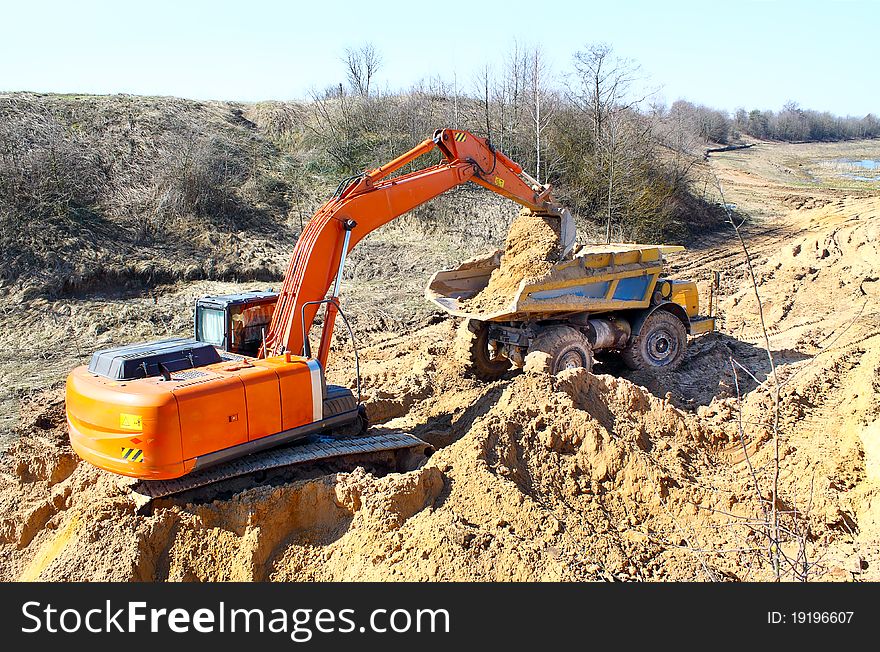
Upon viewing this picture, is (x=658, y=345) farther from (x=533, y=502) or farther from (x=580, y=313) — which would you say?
(x=533, y=502)

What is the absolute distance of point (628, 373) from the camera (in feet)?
34.5

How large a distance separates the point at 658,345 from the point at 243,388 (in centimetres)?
704

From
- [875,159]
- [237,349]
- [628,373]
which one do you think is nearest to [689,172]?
[628,373]

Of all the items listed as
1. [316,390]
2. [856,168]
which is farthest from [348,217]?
[856,168]

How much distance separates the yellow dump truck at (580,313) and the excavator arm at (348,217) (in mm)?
1591

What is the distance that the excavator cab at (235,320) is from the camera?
276 inches

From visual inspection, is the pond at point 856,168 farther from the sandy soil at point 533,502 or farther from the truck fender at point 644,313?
the sandy soil at point 533,502

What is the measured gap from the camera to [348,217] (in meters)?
7.29

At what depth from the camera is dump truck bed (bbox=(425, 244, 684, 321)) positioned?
9.00 m

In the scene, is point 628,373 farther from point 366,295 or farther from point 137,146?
point 137,146

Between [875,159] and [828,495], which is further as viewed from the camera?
[875,159]

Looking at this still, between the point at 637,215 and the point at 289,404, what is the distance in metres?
17.2

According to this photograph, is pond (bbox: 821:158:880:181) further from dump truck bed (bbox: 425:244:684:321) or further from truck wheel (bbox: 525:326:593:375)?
truck wheel (bbox: 525:326:593:375)

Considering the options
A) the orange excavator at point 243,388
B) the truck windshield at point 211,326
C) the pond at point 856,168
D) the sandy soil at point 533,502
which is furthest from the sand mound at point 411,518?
the pond at point 856,168
